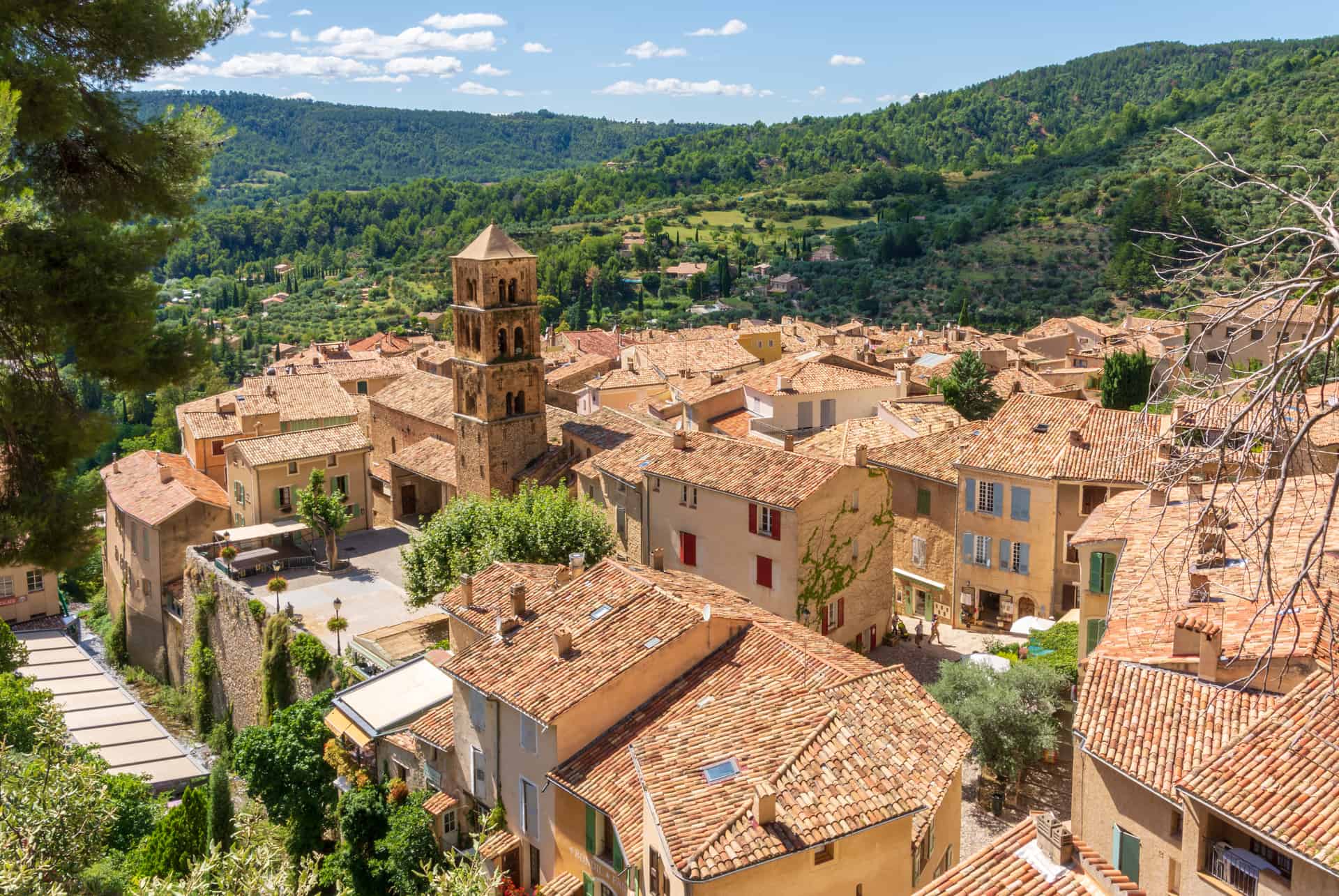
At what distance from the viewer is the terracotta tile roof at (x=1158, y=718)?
15.2 meters

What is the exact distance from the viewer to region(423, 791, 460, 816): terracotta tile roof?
25.1 m

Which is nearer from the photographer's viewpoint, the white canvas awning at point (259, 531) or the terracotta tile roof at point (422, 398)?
the white canvas awning at point (259, 531)

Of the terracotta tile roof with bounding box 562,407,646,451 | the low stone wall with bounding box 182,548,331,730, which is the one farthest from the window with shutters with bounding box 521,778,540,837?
the terracotta tile roof with bounding box 562,407,646,451

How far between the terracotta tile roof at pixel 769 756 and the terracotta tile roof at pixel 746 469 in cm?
919

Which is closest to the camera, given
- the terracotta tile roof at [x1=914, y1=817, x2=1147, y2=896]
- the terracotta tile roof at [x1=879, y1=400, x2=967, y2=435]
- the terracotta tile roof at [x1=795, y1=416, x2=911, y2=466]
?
the terracotta tile roof at [x1=914, y1=817, x2=1147, y2=896]

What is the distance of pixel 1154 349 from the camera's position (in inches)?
2638

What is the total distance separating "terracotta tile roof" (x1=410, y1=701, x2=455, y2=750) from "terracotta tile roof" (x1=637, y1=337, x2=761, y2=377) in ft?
117

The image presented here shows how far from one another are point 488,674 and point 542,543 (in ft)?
38.8

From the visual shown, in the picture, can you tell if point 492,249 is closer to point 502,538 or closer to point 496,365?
point 496,365

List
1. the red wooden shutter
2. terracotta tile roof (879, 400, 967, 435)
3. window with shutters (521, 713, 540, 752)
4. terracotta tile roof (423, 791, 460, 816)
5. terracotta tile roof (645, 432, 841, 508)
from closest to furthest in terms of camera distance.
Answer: window with shutters (521, 713, 540, 752) < terracotta tile roof (423, 791, 460, 816) < terracotta tile roof (645, 432, 841, 508) < the red wooden shutter < terracotta tile roof (879, 400, 967, 435)

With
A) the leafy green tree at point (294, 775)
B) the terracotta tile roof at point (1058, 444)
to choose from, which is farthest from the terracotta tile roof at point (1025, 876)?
the terracotta tile roof at point (1058, 444)

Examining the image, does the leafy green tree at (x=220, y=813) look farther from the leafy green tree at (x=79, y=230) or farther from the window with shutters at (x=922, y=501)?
the window with shutters at (x=922, y=501)

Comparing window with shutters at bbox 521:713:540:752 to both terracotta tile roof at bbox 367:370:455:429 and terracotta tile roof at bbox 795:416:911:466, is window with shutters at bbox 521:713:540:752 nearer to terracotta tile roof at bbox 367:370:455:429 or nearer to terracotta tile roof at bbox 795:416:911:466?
terracotta tile roof at bbox 795:416:911:466

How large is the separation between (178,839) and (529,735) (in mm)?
14120
